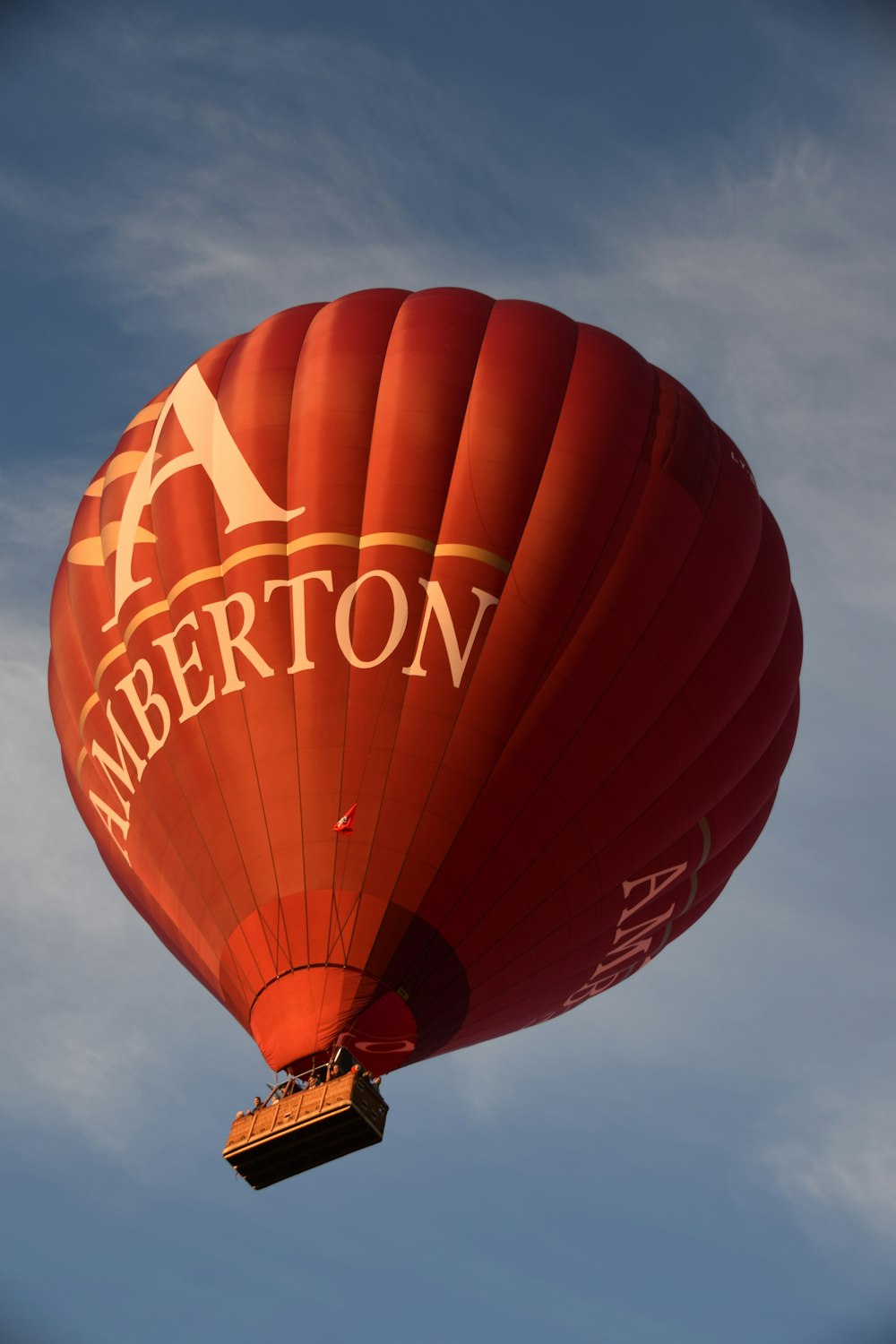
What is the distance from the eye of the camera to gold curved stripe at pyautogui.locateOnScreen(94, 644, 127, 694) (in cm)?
2147

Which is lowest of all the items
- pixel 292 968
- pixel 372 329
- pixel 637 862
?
pixel 292 968

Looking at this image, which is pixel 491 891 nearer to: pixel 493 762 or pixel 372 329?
pixel 493 762

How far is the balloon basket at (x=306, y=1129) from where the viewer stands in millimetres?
18375

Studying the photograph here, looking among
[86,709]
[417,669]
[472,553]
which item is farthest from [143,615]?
[472,553]

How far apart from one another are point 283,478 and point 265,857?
408 centimetres

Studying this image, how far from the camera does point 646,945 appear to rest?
22828 mm

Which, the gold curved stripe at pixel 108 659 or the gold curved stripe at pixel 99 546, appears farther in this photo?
the gold curved stripe at pixel 99 546

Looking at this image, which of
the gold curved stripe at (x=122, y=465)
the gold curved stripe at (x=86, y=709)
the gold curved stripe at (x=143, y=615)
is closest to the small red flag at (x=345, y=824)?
the gold curved stripe at (x=143, y=615)

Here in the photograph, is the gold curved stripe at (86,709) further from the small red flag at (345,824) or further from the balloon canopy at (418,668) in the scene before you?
the small red flag at (345,824)

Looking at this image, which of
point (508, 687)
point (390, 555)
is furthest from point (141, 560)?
point (508, 687)

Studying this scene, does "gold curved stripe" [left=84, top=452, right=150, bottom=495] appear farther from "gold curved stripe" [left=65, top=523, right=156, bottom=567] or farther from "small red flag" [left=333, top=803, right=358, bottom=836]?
"small red flag" [left=333, top=803, right=358, bottom=836]

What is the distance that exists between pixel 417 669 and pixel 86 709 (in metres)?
4.43

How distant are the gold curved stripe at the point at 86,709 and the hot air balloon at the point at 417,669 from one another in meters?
0.07

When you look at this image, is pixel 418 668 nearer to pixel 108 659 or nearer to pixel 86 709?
pixel 108 659
